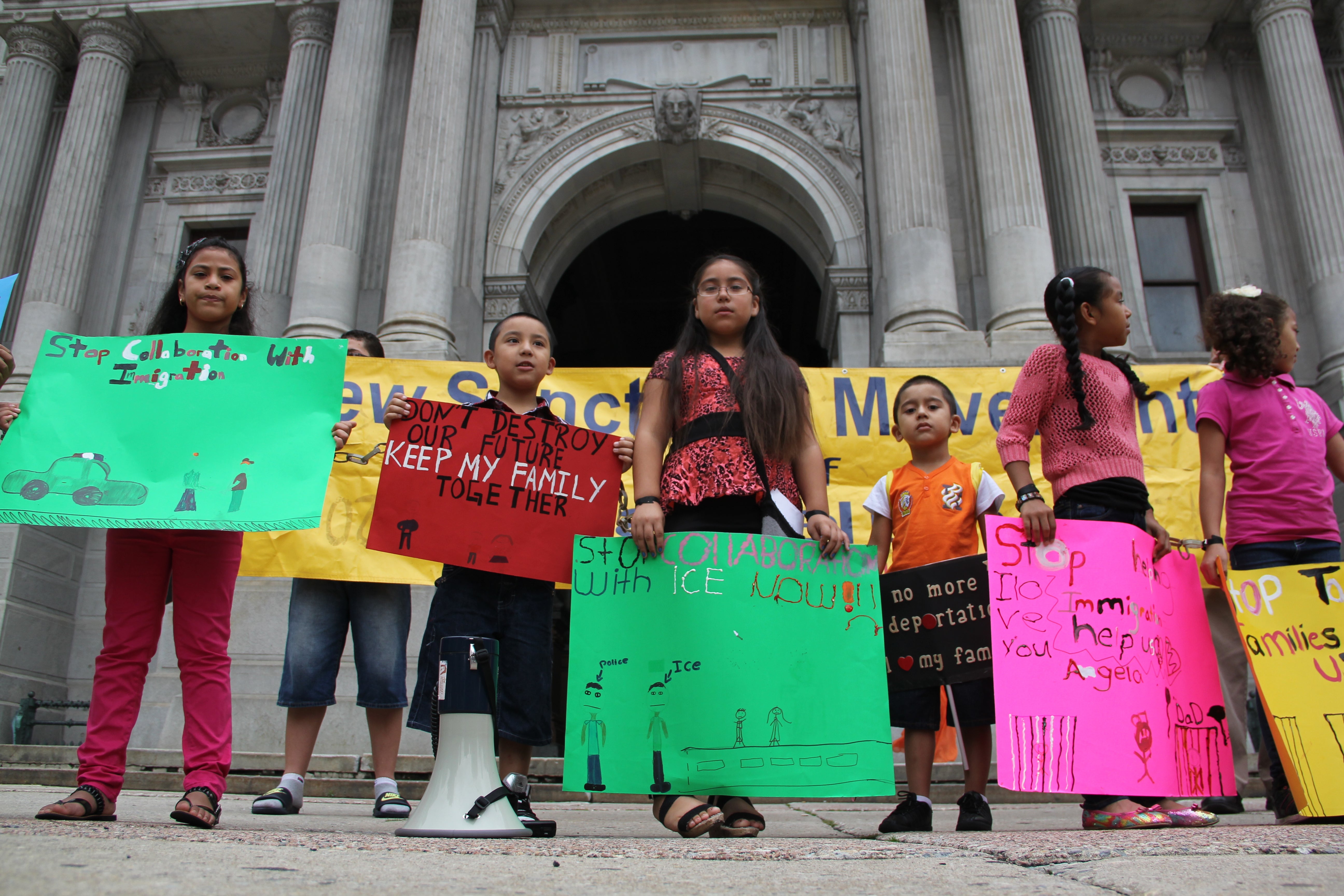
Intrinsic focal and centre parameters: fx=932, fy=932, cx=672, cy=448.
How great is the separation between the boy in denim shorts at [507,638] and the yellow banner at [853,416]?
328 cm

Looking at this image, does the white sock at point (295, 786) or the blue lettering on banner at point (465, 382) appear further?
the blue lettering on banner at point (465, 382)

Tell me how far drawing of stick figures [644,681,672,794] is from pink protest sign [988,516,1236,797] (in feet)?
3.37

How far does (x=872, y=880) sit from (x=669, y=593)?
132 cm

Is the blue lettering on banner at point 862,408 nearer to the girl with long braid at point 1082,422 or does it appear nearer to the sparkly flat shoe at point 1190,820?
the girl with long braid at point 1082,422

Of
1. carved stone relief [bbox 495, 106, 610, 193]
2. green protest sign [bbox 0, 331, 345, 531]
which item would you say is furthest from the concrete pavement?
carved stone relief [bbox 495, 106, 610, 193]

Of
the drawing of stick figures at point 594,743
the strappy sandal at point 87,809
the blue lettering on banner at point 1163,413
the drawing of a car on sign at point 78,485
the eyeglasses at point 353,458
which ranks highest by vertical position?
the blue lettering on banner at point 1163,413

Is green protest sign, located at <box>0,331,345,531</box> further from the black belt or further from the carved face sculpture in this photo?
the carved face sculpture

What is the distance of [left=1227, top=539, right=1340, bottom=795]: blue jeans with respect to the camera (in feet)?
11.2

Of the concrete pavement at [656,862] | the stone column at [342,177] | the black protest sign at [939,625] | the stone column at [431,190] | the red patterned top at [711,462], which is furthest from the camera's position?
the stone column at [342,177]

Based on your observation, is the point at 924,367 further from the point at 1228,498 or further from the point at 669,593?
the point at 669,593

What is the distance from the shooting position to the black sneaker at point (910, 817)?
3.07m

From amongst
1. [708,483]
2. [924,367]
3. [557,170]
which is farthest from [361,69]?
[708,483]

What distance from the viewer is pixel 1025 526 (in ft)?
10.4

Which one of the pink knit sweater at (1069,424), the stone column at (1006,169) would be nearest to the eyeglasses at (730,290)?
the pink knit sweater at (1069,424)
